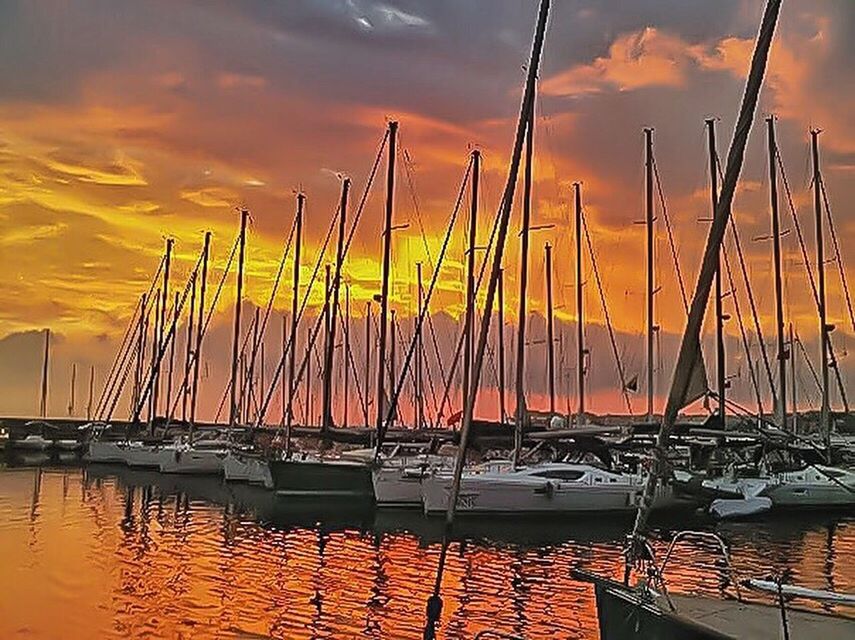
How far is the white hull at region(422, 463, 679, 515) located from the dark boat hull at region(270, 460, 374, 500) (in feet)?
27.4

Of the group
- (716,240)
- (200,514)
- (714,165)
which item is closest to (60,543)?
(200,514)

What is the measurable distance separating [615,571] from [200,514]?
23.9m

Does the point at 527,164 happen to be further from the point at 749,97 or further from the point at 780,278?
the point at 749,97

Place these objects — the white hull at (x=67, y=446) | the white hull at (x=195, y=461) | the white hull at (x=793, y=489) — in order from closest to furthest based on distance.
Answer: the white hull at (x=793, y=489) < the white hull at (x=195, y=461) < the white hull at (x=67, y=446)

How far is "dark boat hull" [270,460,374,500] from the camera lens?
50.3m

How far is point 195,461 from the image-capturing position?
241 feet

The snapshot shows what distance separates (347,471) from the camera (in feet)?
166

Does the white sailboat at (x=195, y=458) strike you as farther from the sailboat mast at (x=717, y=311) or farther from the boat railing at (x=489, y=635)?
the boat railing at (x=489, y=635)

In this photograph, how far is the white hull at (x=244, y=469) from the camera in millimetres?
59456

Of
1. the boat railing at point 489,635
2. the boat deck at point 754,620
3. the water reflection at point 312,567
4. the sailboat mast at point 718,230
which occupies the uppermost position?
the sailboat mast at point 718,230

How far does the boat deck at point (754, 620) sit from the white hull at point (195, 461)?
203ft

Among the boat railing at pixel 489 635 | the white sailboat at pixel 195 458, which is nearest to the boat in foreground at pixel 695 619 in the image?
the boat railing at pixel 489 635

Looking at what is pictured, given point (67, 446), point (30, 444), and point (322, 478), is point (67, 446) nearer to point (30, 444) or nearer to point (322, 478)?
point (30, 444)

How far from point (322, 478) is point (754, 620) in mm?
40178
